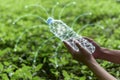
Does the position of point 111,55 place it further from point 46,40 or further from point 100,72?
point 46,40

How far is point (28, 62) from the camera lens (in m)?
3.08

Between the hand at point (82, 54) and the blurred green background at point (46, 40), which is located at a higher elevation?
the blurred green background at point (46, 40)

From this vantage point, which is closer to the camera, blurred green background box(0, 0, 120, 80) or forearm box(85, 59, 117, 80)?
forearm box(85, 59, 117, 80)

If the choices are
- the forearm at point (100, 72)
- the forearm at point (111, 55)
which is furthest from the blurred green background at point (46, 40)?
the forearm at point (100, 72)

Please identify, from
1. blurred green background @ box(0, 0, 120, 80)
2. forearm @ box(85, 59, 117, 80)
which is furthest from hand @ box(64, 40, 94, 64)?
blurred green background @ box(0, 0, 120, 80)

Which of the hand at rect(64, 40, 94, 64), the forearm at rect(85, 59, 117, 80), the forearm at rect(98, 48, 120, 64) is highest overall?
the forearm at rect(98, 48, 120, 64)

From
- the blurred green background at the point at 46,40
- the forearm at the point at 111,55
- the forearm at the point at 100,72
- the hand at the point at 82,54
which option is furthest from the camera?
the blurred green background at the point at 46,40

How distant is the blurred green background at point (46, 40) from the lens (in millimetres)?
2793

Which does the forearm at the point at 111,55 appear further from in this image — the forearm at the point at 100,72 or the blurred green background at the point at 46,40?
the forearm at the point at 100,72

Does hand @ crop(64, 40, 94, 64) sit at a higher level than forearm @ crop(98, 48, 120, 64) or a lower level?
lower

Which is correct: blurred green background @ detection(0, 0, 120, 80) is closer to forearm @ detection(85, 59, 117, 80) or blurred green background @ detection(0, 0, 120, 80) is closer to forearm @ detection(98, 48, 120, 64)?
forearm @ detection(98, 48, 120, 64)

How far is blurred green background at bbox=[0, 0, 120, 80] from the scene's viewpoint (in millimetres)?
2793

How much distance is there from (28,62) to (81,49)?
926 mm

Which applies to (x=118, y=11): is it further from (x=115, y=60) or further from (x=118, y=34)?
(x=115, y=60)
